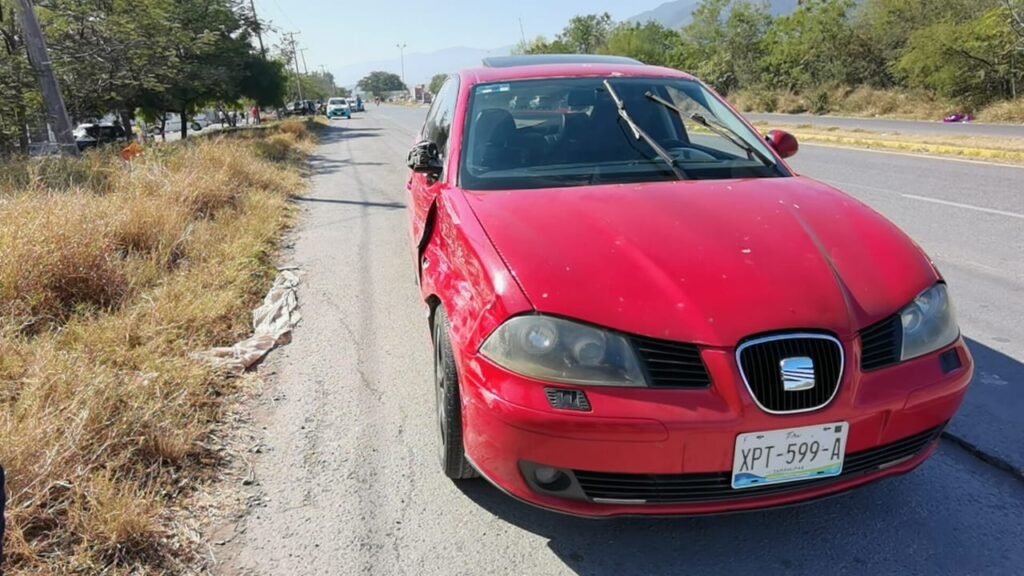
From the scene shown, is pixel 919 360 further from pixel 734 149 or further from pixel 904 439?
pixel 734 149

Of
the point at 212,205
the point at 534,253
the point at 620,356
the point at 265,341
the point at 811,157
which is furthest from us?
the point at 811,157

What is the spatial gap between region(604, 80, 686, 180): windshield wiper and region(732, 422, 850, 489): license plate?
1399 millimetres

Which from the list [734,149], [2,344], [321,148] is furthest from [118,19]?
[734,149]

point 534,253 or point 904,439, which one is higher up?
point 534,253

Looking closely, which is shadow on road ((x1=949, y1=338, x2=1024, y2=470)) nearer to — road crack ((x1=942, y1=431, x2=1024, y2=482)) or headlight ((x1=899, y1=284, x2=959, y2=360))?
road crack ((x1=942, y1=431, x2=1024, y2=482))

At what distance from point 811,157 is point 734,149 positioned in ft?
36.2

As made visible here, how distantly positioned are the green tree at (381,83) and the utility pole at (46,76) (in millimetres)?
173831

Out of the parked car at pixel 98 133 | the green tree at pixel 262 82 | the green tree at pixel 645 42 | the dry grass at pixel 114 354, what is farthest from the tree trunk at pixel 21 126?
the green tree at pixel 645 42

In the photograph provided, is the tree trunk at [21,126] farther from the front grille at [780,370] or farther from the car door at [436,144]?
the front grille at [780,370]

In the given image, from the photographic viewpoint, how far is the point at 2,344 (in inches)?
141

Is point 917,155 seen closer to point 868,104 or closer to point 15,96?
point 15,96

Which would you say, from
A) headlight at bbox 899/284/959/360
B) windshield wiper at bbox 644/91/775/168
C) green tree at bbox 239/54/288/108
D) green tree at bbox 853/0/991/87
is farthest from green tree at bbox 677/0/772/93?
headlight at bbox 899/284/959/360

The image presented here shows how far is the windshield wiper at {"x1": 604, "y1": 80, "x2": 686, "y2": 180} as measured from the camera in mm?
3078

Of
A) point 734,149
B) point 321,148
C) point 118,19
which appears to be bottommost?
point 321,148
